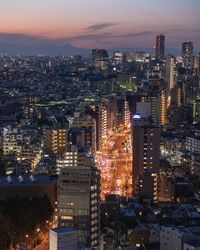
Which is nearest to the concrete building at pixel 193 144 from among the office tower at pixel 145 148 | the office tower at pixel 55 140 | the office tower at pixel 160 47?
the office tower at pixel 55 140

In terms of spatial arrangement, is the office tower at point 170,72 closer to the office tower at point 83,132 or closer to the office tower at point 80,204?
the office tower at point 83,132

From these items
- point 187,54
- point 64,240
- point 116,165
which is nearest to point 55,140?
point 116,165

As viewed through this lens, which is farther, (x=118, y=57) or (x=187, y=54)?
(x=118, y=57)

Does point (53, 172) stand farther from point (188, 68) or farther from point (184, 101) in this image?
point (188, 68)

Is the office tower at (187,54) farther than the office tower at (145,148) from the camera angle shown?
Yes

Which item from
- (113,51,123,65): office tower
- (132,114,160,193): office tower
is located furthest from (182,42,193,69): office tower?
(132,114,160,193): office tower

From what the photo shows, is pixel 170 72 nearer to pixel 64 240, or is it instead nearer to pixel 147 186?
pixel 147 186

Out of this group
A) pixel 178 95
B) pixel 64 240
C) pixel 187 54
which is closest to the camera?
pixel 64 240
